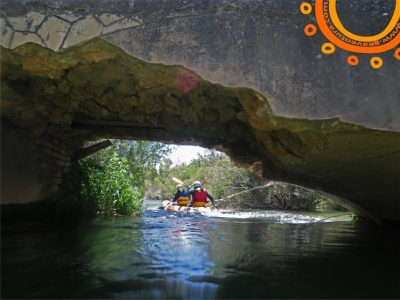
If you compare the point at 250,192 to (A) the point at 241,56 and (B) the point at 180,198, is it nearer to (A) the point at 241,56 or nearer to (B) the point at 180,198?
(B) the point at 180,198

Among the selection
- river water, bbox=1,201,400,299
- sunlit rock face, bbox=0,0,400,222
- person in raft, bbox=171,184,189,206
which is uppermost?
sunlit rock face, bbox=0,0,400,222

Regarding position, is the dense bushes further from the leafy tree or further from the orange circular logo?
the orange circular logo

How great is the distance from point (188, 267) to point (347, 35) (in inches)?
74.8

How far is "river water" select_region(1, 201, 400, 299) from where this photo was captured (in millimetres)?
2072

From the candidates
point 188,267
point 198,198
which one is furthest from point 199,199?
point 188,267

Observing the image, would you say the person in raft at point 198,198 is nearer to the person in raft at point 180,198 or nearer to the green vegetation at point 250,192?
the person in raft at point 180,198

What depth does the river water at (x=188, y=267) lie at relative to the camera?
207 centimetres

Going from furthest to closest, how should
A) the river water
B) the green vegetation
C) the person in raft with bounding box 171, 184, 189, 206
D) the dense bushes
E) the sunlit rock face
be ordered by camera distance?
the green vegetation → the person in raft with bounding box 171, 184, 189, 206 → the dense bushes → the sunlit rock face → the river water

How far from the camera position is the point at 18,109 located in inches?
141

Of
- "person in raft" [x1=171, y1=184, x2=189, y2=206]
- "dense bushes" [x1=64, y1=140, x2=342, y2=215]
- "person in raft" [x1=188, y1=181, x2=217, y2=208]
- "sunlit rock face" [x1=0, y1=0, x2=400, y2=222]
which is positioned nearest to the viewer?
"sunlit rock face" [x1=0, y1=0, x2=400, y2=222]

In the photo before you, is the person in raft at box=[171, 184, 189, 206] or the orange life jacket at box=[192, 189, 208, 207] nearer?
A: the orange life jacket at box=[192, 189, 208, 207]

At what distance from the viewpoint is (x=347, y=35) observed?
90.6 inches

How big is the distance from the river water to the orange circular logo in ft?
4.80

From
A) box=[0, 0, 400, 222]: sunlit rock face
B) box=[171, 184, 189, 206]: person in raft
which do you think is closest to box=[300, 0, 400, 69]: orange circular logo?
box=[0, 0, 400, 222]: sunlit rock face
